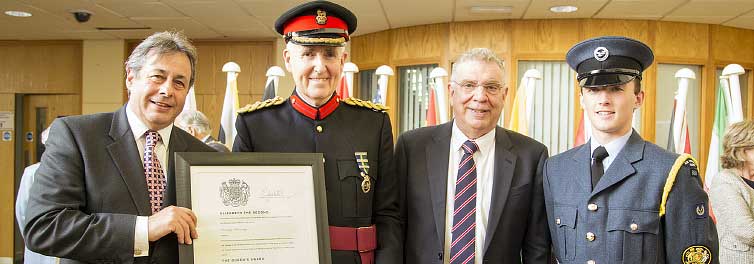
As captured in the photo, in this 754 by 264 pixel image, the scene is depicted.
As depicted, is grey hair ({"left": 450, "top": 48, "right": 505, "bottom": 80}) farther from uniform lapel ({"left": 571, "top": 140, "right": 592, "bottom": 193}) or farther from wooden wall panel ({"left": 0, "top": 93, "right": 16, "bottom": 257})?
wooden wall panel ({"left": 0, "top": 93, "right": 16, "bottom": 257})

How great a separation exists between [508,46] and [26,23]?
6271 mm

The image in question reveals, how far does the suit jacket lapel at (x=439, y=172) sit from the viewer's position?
2.25 m

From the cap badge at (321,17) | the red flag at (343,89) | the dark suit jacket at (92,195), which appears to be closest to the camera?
the dark suit jacket at (92,195)

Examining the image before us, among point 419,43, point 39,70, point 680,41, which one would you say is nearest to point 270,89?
point 419,43

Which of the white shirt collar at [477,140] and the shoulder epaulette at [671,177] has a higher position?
the white shirt collar at [477,140]

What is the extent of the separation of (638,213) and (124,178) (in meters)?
1.57

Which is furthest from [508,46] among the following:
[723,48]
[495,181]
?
[495,181]

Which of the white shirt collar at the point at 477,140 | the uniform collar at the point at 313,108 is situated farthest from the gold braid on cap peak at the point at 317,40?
the white shirt collar at the point at 477,140

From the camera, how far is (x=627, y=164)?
78.1 inches

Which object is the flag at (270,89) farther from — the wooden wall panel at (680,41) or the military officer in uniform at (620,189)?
the wooden wall panel at (680,41)

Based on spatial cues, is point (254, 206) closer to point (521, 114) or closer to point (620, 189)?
point (620, 189)

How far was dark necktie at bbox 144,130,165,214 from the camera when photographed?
1.78 meters

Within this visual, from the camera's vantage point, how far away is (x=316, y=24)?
6.83 ft

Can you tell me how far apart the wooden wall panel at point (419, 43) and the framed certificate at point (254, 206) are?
20.2 feet
